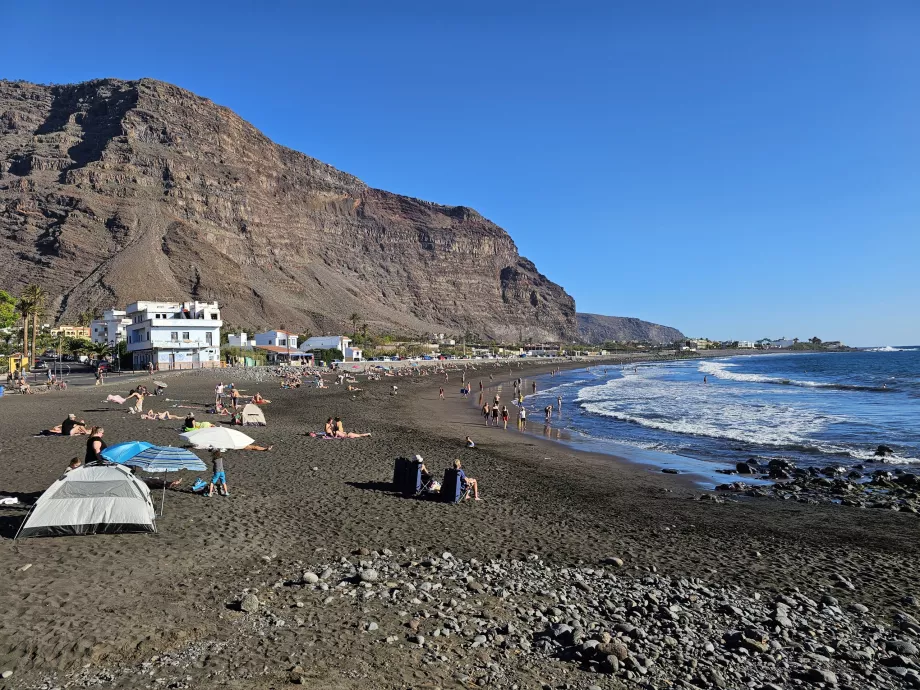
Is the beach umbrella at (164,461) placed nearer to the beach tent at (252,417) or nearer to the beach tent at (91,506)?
the beach tent at (91,506)

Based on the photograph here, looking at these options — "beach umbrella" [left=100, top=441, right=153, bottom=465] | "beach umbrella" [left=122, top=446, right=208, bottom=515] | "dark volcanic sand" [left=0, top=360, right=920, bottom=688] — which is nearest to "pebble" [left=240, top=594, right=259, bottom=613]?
"dark volcanic sand" [left=0, top=360, right=920, bottom=688]

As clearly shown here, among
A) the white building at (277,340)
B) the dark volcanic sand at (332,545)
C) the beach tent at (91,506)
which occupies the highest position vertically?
the white building at (277,340)

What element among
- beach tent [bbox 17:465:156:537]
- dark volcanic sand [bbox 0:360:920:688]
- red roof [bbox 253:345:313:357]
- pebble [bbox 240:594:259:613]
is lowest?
dark volcanic sand [bbox 0:360:920:688]

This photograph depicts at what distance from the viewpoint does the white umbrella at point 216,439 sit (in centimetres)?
1344

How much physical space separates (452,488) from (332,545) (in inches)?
144

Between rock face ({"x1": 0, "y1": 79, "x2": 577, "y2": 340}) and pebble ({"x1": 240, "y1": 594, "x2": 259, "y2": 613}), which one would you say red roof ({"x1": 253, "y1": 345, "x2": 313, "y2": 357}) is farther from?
pebble ({"x1": 240, "y1": 594, "x2": 259, "y2": 613})

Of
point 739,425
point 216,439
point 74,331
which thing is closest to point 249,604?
point 216,439

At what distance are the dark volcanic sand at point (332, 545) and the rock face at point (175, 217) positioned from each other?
330 feet

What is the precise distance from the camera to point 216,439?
1358 cm

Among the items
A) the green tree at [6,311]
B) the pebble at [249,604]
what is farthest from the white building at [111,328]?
the pebble at [249,604]

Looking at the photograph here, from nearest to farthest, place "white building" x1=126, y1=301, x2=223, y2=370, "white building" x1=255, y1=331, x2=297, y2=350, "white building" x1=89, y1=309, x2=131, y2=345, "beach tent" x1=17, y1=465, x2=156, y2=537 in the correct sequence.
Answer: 1. "beach tent" x1=17, y1=465, x2=156, y2=537
2. "white building" x1=126, y1=301, x2=223, y2=370
3. "white building" x1=89, y1=309, x2=131, y2=345
4. "white building" x1=255, y1=331, x2=297, y2=350

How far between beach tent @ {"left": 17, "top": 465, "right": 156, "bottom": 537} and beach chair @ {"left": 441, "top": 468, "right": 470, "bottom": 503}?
5364 mm

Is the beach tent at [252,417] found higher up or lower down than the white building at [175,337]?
lower down

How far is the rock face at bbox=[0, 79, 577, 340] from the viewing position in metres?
108
